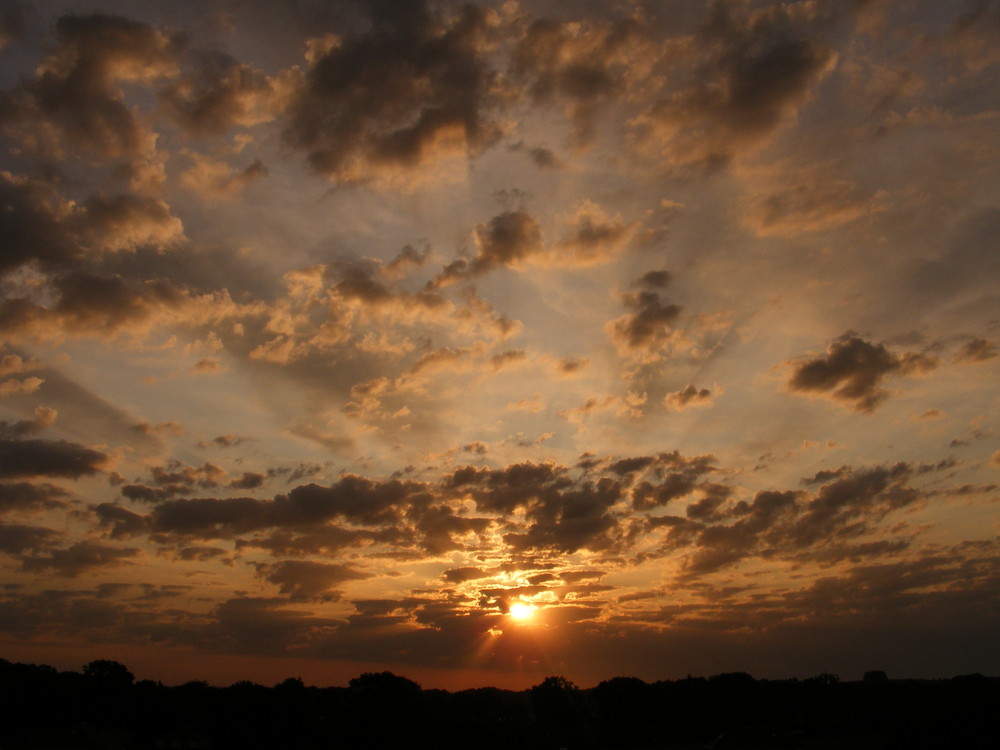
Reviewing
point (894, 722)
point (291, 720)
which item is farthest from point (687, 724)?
point (291, 720)

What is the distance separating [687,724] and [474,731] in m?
55.9

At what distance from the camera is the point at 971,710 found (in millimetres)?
120688

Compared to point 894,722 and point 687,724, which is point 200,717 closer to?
point 687,724

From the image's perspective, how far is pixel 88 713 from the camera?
150750 mm

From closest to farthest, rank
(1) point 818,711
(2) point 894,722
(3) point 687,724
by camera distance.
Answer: (2) point 894,722
(1) point 818,711
(3) point 687,724

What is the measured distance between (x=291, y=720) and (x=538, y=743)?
63417mm

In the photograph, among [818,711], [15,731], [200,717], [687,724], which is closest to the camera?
[15,731]

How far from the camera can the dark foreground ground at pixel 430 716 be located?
423ft

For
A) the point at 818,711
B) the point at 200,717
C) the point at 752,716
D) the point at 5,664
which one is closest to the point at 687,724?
the point at 752,716

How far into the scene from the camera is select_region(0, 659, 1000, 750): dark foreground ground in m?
129

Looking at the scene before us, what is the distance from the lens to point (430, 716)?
19975 centimetres

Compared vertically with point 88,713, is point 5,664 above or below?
above

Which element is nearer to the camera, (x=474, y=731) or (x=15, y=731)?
(x=15, y=731)

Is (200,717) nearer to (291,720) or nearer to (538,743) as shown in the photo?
(291,720)
